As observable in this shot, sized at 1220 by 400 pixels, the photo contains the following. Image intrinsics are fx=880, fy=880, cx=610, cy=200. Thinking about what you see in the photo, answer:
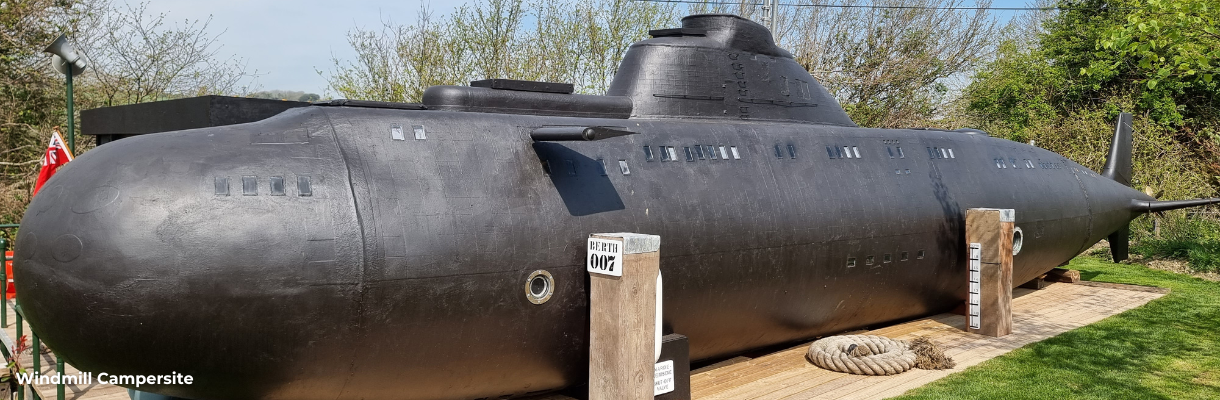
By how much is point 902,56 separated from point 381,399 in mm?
33077

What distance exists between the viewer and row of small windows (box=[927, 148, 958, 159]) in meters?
13.2

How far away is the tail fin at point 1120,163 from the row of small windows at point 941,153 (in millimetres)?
6880

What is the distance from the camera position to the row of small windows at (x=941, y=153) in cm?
1324

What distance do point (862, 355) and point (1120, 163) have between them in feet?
37.8

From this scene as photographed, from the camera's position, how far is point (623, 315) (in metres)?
7.57

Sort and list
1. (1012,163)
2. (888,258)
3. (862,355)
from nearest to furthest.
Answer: (862,355)
(888,258)
(1012,163)

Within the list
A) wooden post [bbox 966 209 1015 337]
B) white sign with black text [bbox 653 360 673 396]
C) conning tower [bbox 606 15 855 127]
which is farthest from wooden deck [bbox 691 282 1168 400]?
conning tower [bbox 606 15 855 127]

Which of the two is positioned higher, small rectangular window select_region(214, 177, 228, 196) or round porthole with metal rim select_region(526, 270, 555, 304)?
small rectangular window select_region(214, 177, 228, 196)

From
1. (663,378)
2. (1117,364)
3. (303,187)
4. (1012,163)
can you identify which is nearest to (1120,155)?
(1012,163)

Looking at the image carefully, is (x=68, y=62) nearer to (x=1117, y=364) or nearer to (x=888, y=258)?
(x=888, y=258)

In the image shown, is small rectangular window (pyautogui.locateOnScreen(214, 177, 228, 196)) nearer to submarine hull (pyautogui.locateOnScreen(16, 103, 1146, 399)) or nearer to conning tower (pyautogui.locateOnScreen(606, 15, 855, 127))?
submarine hull (pyautogui.locateOnScreen(16, 103, 1146, 399))

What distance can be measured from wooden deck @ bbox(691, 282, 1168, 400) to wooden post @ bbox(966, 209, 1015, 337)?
0.82ft

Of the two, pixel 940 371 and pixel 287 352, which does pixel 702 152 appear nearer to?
pixel 940 371

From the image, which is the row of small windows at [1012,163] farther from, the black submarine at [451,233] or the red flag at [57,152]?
the red flag at [57,152]
